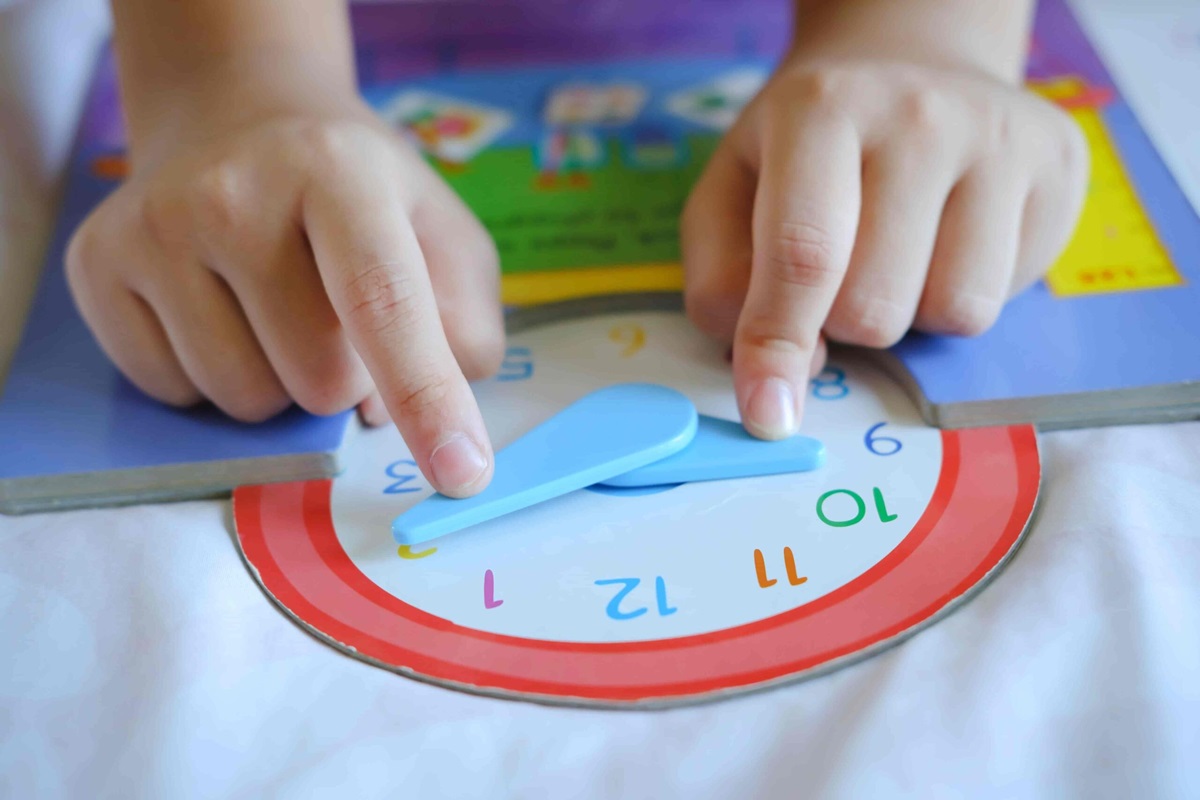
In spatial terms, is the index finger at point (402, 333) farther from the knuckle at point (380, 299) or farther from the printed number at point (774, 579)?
the printed number at point (774, 579)

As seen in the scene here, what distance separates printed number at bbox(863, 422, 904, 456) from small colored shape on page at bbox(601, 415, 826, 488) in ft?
0.09

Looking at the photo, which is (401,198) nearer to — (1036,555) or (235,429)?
(235,429)

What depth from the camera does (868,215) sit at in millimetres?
538

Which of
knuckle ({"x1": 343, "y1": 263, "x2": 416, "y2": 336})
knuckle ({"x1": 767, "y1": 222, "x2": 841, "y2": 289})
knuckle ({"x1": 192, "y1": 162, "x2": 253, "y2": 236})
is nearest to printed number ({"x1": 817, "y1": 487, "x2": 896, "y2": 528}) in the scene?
knuckle ({"x1": 767, "y1": 222, "x2": 841, "y2": 289})

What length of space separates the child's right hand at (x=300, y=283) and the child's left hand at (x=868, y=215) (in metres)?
0.14

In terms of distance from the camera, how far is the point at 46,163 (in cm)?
74

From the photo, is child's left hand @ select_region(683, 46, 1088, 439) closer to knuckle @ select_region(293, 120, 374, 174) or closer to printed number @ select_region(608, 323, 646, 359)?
printed number @ select_region(608, 323, 646, 359)

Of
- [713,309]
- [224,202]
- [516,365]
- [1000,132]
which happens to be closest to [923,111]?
[1000,132]

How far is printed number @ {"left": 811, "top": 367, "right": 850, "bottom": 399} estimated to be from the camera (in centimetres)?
55

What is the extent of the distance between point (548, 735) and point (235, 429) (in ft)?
0.83

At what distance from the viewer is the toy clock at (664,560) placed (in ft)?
1.36

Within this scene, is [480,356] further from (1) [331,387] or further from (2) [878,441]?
(2) [878,441]

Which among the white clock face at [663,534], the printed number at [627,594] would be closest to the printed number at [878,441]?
the white clock face at [663,534]

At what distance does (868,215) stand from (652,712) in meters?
0.28
